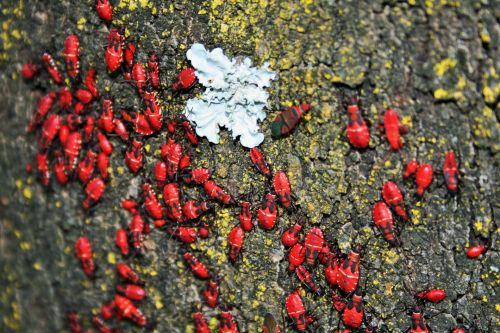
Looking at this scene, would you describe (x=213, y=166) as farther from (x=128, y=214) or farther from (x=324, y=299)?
(x=324, y=299)

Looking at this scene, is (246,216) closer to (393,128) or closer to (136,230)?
(136,230)

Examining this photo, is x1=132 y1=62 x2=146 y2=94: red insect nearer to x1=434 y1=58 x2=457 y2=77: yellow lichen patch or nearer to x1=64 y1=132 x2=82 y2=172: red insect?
x1=64 y1=132 x2=82 y2=172: red insect

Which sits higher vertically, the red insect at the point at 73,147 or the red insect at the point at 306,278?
the red insect at the point at 73,147

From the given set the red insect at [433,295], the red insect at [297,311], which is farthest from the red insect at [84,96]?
the red insect at [433,295]

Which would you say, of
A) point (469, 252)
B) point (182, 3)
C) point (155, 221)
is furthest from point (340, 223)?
point (182, 3)

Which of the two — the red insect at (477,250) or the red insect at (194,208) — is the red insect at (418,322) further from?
the red insect at (194,208)

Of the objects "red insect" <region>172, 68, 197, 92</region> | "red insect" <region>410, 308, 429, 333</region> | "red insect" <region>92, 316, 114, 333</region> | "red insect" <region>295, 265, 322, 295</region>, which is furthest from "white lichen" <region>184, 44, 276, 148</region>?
"red insect" <region>92, 316, 114, 333</region>

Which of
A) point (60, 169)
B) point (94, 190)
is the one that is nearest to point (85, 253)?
point (94, 190)
